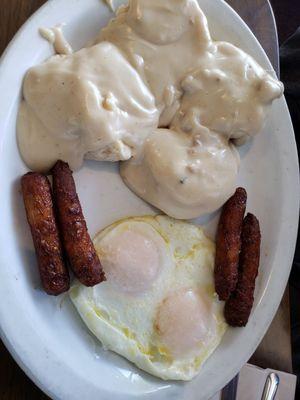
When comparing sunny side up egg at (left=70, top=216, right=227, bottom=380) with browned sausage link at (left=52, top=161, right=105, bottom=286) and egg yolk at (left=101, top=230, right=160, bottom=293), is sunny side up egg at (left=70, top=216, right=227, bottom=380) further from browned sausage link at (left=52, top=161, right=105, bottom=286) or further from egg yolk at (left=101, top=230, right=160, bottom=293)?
browned sausage link at (left=52, top=161, right=105, bottom=286)

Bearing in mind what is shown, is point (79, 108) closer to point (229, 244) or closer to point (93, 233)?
point (93, 233)

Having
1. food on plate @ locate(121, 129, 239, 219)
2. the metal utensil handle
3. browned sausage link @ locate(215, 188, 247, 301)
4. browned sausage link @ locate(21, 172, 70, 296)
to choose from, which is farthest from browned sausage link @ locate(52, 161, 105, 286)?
the metal utensil handle

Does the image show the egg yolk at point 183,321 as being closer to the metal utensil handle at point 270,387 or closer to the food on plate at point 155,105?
the food on plate at point 155,105

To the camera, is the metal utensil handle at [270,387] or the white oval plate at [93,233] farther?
the metal utensil handle at [270,387]

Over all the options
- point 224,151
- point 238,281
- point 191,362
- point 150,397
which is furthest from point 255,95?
point 150,397

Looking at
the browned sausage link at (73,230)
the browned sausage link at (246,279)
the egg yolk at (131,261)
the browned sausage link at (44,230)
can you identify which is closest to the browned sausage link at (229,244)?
the browned sausage link at (246,279)
